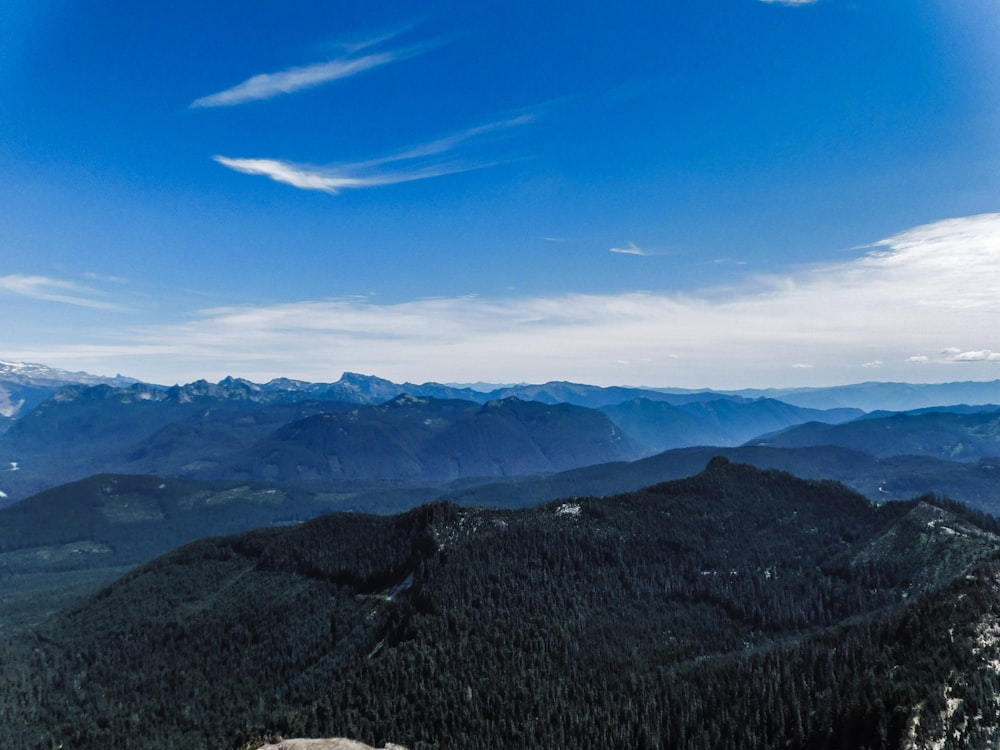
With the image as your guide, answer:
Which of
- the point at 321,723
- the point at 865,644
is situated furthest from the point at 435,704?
the point at 865,644

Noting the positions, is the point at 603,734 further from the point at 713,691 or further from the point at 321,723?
the point at 321,723

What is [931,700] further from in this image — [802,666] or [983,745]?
[802,666]

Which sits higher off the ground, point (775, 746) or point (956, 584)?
point (956, 584)

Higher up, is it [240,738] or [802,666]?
[802,666]

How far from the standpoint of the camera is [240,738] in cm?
18025

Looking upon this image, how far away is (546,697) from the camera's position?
199 m

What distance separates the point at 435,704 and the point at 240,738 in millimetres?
58092

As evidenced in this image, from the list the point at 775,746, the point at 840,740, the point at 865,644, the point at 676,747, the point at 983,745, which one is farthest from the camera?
the point at 865,644

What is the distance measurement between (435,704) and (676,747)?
242ft

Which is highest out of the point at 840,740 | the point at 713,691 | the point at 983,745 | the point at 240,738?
the point at 983,745

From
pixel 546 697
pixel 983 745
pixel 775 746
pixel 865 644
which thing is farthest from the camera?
pixel 546 697

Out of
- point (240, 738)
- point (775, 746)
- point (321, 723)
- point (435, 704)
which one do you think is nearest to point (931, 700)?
point (775, 746)

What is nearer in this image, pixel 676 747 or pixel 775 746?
pixel 775 746

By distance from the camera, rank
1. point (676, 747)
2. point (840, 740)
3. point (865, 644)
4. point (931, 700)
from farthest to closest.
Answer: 1. point (865, 644)
2. point (676, 747)
3. point (840, 740)
4. point (931, 700)
